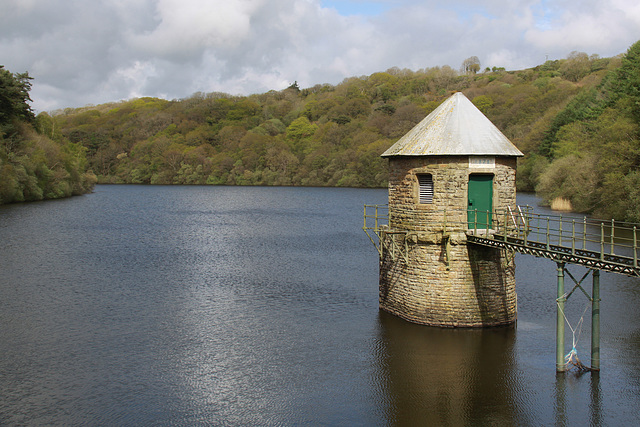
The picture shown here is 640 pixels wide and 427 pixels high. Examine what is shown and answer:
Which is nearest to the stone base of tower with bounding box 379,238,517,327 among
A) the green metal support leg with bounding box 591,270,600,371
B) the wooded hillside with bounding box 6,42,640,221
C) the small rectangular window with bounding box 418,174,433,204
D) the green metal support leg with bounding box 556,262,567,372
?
the small rectangular window with bounding box 418,174,433,204

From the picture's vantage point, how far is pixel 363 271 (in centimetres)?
2855

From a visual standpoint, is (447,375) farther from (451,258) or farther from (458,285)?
(451,258)

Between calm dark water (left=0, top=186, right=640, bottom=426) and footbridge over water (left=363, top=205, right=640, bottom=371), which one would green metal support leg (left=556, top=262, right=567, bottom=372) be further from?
calm dark water (left=0, top=186, right=640, bottom=426)

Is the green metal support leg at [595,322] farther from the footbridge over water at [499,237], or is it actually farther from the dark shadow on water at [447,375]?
the dark shadow on water at [447,375]

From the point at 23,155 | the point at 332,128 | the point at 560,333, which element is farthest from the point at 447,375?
the point at 332,128

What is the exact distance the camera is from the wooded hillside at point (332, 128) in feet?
245

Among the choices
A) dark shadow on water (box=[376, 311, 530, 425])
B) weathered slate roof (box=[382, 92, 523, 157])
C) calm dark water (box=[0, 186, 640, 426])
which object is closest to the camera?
dark shadow on water (box=[376, 311, 530, 425])

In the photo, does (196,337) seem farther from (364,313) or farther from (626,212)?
(626,212)

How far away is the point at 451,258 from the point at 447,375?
405 cm

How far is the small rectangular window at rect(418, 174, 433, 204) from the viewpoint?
60.7ft

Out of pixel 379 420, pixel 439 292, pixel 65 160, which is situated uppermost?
pixel 65 160

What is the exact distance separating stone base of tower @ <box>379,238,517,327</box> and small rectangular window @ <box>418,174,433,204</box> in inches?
57.3

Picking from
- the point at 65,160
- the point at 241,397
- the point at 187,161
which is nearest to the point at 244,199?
the point at 65,160

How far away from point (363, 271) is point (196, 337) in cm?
1162
